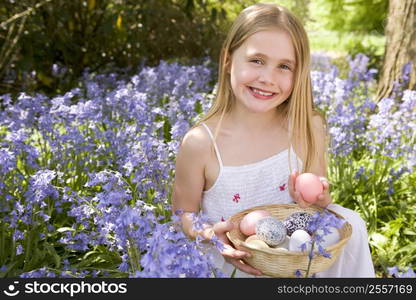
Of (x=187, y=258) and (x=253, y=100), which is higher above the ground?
(x=253, y=100)

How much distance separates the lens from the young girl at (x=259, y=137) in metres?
2.46

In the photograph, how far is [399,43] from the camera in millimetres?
4574

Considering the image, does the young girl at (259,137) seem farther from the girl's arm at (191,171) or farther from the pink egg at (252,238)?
the pink egg at (252,238)

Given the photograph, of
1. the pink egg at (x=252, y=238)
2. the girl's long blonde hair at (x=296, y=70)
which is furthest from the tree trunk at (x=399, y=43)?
the pink egg at (x=252, y=238)

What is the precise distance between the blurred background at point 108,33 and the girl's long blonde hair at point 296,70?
2292 mm

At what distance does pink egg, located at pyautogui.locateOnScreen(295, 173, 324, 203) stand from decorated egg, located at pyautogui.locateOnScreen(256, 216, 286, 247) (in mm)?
238

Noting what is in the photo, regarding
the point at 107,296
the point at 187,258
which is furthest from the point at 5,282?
the point at 187,258

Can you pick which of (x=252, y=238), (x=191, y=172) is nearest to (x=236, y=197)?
(x=191, y=172)

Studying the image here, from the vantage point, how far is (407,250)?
3117 millimetres

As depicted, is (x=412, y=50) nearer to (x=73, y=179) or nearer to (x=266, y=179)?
(x=266, y=179)

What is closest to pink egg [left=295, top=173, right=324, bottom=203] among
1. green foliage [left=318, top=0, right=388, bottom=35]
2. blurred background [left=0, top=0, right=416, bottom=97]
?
blurred background [left=0, top=0, right=416, bottom=97]

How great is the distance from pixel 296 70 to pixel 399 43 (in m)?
2.41

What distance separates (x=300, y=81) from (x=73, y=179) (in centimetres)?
168

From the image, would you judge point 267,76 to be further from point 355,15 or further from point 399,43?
point 355,15
